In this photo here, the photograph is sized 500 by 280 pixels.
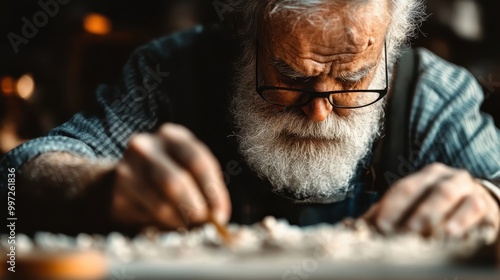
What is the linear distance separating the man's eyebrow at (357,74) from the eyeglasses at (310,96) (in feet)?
0.09

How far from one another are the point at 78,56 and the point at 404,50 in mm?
1302

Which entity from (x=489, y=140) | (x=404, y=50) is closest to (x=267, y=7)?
(x=404, y=50)

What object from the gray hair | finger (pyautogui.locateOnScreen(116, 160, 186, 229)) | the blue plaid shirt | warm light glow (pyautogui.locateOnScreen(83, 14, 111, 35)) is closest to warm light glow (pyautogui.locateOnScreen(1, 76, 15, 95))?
warm light glow (pyautogui.locateOnScreen(83, 14, 111, 35))

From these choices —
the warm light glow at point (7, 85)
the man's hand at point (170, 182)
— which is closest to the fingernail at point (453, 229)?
the man's hand at point (170, 182)

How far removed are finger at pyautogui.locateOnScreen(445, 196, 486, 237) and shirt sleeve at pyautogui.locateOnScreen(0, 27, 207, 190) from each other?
2.92ft

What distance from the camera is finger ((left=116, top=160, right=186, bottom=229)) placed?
2.84 feet

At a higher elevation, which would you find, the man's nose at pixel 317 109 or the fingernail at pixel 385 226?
the fingernail at pixel 385 226

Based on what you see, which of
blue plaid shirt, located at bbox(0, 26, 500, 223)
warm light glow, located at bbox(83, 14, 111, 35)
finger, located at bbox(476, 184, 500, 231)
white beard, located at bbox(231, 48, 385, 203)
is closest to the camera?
finger, located at bbox(476, 184, 500, 231)

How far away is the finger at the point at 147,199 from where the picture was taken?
2.84 ft

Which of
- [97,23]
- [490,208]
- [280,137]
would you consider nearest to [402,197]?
[490,208]

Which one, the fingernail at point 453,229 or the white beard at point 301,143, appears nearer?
the fingernail at point 453,229

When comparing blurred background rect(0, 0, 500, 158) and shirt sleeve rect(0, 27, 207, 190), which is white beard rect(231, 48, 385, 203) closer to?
shirt sleeve rect(0, 27, 207, 190)

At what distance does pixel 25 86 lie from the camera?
3445mm

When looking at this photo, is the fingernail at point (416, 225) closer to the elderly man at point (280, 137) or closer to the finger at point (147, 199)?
the elderly man at point (280, 137)
